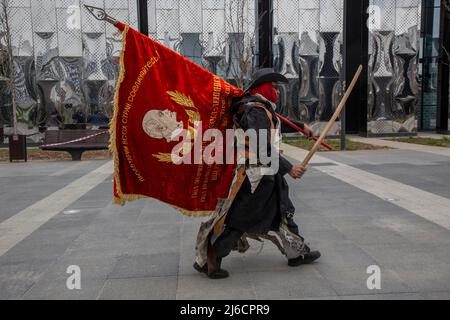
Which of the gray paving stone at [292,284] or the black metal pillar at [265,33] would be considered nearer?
the gray paving stone at [292,284]

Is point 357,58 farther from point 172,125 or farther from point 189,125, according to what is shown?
point 172,125

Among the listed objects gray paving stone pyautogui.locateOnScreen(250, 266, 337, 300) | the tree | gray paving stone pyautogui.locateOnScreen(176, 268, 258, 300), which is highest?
the tree

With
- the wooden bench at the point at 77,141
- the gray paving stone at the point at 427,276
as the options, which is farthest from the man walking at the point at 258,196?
the wooden bench at the point at 77,141

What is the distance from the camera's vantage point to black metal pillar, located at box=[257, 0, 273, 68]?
806 inches

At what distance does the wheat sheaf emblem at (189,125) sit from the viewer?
3.84 m

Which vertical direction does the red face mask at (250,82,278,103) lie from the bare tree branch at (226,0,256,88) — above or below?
below

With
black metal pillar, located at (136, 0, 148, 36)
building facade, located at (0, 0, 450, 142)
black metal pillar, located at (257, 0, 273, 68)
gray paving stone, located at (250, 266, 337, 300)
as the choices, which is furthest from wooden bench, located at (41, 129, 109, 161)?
gray paving stone, located at (250, 266, 337, 300)

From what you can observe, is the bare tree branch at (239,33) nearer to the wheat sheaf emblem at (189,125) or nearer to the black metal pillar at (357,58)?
the black metal pillar at (357,58)

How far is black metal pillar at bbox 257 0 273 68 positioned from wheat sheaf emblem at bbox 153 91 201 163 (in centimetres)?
1692

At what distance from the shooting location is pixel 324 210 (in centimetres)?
654

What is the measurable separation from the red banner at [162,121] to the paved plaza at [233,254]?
0.77 meters

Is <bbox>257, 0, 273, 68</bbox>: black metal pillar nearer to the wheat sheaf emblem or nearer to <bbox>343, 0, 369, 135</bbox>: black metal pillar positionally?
<bbox>343, 0, 369, 135</bbox>: black metal pillar

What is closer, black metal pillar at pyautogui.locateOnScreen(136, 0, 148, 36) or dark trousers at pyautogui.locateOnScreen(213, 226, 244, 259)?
dark trousers at pyautogui.locateOnScreen(213, 226, 244, 259)

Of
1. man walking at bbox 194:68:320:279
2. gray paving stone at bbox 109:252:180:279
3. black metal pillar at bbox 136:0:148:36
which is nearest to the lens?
man walking at bbox 194:68:320:279
